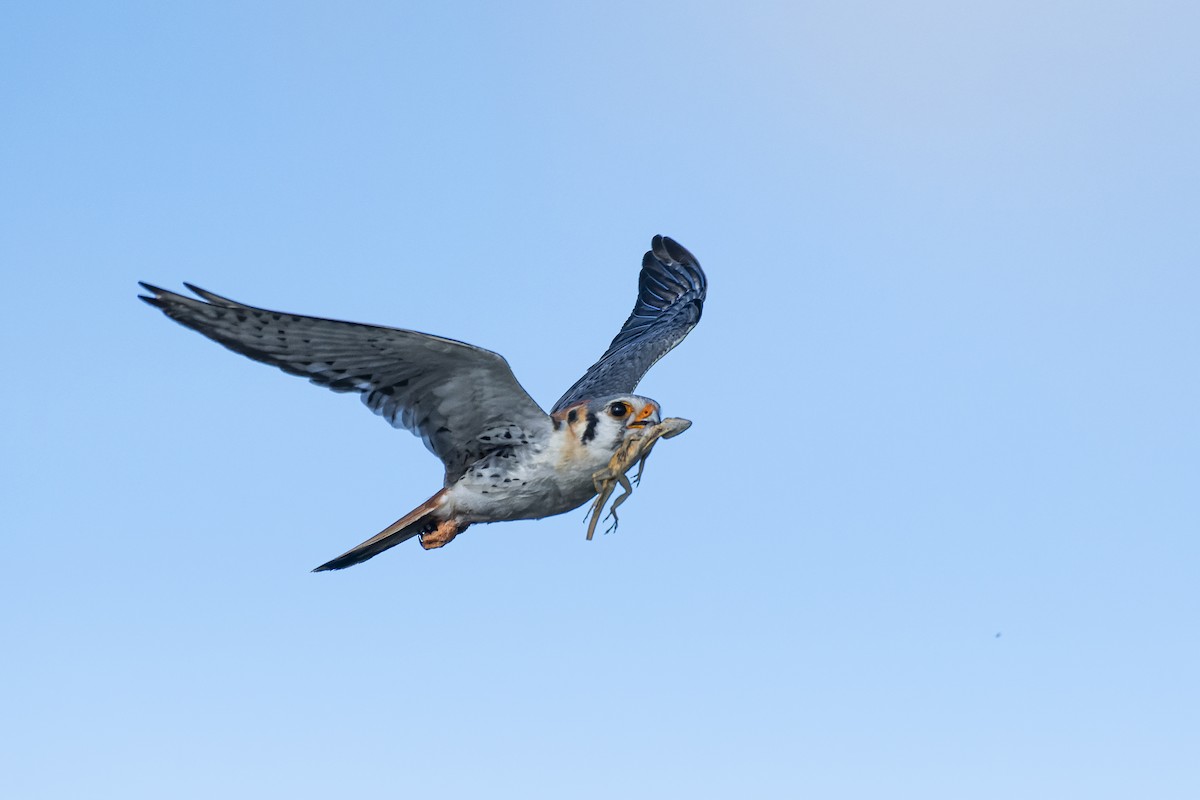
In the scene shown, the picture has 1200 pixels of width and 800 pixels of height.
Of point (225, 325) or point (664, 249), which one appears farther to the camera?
point (664, 249)

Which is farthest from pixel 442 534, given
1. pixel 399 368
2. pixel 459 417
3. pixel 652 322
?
pixel 652 322

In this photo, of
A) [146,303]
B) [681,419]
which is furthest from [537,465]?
[146,303]

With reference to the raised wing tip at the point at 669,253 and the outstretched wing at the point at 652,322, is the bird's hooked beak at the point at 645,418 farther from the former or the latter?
the raised wing tip at the point at 669,253

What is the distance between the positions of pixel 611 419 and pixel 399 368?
5.31 feet

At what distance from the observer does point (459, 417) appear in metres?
10.0

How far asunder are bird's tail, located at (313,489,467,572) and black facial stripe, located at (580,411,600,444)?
3.97 ft

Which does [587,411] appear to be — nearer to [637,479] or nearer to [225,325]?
[637,479]

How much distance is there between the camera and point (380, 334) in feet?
29.7

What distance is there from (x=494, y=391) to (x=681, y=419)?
149 centimetres

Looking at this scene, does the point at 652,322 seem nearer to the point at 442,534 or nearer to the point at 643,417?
the point at 643,417

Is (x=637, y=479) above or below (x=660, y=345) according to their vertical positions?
below

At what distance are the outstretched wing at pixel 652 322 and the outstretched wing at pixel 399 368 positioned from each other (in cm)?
188

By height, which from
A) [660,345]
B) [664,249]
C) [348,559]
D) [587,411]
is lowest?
[348,559]

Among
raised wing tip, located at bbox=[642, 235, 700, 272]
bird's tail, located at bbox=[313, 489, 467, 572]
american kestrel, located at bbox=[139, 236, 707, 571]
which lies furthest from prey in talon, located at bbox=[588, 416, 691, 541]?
raised wing tip, located at bbox=[642, 235, 700, 272]
